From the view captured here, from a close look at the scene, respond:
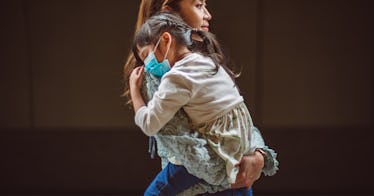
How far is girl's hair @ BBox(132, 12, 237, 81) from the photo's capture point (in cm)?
148

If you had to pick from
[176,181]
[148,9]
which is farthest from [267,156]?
[148,9]

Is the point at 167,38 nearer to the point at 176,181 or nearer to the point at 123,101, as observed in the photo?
the point at 176,181

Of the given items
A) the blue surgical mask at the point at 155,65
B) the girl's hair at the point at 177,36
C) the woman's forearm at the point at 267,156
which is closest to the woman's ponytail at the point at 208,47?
the girl's hair at the point at 177,36

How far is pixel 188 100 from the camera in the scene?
1.41m

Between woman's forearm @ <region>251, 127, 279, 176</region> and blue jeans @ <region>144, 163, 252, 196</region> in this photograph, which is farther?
woman's forearm @ <region>251, 127, 279, 176</region>

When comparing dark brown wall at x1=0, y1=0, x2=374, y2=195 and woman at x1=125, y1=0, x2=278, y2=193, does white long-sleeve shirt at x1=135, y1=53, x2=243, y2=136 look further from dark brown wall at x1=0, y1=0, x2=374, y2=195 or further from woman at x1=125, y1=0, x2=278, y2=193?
dark brown wall at x1=0, y1=0, x2=374, y2=195

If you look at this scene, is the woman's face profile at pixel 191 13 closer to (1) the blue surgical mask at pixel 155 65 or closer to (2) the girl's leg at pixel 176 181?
(1) the blue surgical mask at pixel 155 65

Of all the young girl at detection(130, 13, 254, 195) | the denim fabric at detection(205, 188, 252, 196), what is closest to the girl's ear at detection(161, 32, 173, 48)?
the young girl at detection(130, 13, 254, 195)

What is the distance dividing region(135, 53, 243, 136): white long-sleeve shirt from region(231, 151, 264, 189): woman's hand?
0.20 metres

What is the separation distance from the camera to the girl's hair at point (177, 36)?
4.85ft

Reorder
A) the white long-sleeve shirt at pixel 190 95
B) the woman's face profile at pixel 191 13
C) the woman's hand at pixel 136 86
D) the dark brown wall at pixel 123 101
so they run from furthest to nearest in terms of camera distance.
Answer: the dark brown wall at pixel 123 101 → the woman's face profile at pixel 191 13 → the woman's hand at pixel 136 86 → the white long-sleeve shirt at pixel 190 95

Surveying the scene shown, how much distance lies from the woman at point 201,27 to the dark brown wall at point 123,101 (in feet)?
7.03
